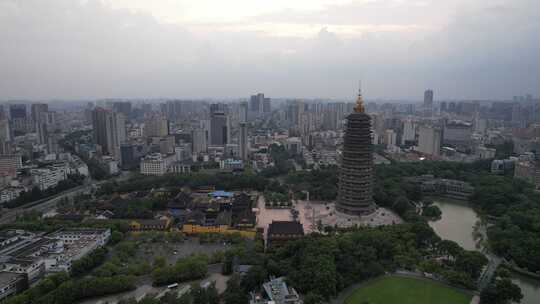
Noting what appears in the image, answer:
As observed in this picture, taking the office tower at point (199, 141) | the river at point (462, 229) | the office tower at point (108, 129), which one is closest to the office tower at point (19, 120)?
the office tower at point (108, 129)

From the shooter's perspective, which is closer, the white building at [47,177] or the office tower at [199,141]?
the white building at [47,177]

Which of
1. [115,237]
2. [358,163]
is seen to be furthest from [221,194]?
[358,163]

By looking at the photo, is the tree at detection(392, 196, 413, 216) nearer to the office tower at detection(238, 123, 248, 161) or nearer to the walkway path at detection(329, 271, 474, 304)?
the walkway path at detection(329, 271, 474, 304)

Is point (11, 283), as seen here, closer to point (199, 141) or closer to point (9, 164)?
point (9, 164)

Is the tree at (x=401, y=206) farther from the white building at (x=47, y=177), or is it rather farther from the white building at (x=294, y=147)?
the white building at (x=47, y=177)

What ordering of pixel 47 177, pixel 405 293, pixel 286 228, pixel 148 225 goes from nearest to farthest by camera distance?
pixel 405 293, pixel 286 228, pixel 148 225, pixel 47 177

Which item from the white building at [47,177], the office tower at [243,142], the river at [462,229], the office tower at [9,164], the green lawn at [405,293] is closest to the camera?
the green lawn at [405,293]

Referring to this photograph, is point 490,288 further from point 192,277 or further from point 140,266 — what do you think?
point 140,266

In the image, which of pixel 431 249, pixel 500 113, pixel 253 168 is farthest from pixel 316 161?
pixel 500 113
